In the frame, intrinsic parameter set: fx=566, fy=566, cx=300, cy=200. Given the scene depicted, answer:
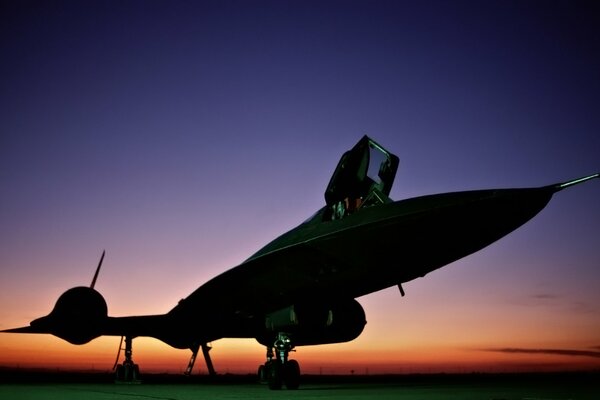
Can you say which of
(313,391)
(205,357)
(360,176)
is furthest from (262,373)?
(360,176)

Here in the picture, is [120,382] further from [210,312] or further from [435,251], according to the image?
[435,251]

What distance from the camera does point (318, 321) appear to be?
10.8m

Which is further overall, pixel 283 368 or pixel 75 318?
pixel 75 318

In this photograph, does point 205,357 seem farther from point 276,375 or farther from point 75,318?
point 276,375

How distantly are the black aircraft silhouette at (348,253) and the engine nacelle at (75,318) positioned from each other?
4.69 meters

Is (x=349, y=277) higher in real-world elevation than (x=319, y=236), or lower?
lower

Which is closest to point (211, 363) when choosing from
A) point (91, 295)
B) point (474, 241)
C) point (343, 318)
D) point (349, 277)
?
point (91, 295)

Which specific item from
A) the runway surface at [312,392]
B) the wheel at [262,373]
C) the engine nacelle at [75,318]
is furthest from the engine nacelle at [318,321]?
the engine nacelle at [75,318]

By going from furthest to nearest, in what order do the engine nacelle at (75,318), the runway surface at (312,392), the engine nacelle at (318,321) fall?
1. the engine nacelle at (75,318)
2. the engine nacelle at (318,321)
3. the runway surface at (312,392)

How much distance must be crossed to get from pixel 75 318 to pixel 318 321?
9.73m

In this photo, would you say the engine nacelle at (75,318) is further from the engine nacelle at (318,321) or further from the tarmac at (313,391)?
the engine nacelle at (318,321)

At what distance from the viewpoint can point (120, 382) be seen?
17234 mm

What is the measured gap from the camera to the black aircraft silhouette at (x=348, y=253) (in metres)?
7.04

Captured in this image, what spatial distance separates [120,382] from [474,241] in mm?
13514
